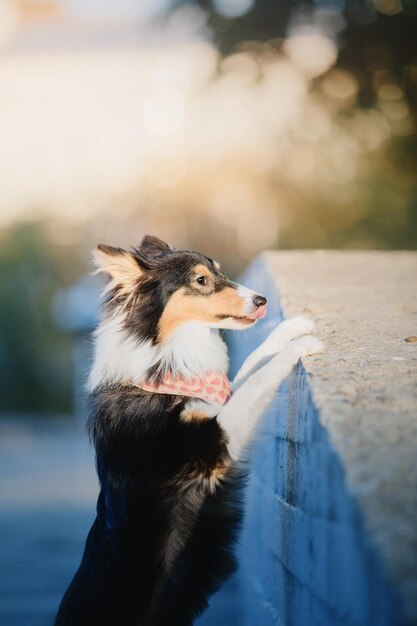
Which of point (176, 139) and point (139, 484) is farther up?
point (176, 139)

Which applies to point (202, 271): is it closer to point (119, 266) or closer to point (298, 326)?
point (119, 266)

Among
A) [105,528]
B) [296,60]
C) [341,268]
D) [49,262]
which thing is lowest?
[105,528]

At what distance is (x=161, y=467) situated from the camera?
301 cm

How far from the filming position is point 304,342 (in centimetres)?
312

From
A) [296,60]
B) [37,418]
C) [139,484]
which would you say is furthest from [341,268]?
[37,418]

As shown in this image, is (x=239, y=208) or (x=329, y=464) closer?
(x=329, y=464)

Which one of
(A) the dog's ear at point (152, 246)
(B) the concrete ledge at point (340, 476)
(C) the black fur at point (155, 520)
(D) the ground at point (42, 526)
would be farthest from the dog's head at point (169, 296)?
(D) the ground at point (42, 526)

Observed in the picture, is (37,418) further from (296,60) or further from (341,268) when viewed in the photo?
(341,268)

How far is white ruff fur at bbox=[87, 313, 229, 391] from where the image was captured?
3.40 metres

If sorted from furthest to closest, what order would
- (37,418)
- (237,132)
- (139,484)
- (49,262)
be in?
(49,262)
(37,418)
(237,132)
(139,484)

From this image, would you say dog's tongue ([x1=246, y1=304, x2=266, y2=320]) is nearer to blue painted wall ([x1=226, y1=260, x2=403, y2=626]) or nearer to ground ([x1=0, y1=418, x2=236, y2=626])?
blue painted wall ([x1=226, y1=260, x2=403, y2=626])

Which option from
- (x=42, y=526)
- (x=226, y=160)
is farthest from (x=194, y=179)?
(x=42, y=526)

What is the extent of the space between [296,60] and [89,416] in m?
10.9

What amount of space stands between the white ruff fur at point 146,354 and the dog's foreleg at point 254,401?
0.41 metres
